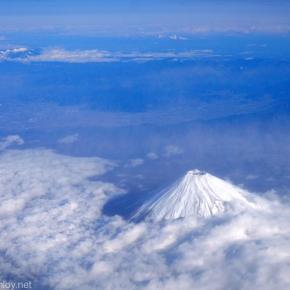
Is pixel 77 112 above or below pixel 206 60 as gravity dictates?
below

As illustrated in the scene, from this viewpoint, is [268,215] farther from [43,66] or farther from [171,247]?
[43,66]

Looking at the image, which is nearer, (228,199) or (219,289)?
(219,289)

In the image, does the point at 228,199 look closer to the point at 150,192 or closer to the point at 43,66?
the point at 150,192

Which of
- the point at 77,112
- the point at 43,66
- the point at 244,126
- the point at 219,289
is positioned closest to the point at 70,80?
the point at 43,66

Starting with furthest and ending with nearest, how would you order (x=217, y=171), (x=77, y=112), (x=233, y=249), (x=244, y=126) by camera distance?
(x=77, y=112), (x=244, y=126), (x=217, y=171), (x=233, y=249)

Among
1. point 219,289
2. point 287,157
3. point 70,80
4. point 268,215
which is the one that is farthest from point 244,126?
point 70,80

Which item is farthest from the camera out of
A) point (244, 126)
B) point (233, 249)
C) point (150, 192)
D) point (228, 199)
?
point (244, 126)
